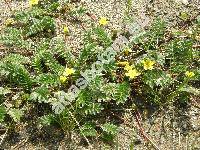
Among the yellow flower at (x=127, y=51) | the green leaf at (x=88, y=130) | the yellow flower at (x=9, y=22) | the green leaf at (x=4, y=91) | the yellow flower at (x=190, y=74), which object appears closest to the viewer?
the green leaf at (x=88, y=130)

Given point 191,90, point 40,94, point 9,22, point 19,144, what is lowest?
point 19,144

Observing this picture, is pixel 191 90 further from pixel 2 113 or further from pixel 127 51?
pixel 2 113

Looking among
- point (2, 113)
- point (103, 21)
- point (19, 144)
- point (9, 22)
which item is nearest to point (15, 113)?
A: point (2, 113)

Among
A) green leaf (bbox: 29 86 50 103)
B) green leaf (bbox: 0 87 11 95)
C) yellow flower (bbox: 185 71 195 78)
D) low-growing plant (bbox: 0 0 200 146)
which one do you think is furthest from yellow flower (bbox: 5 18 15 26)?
yellow flower (bbox: 185 71 195 78)

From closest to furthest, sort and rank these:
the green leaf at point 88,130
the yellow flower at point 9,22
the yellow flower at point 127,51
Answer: the green leaf at point 88,130
the yellow flower at point 127,51
the yellow flower at point 9,22

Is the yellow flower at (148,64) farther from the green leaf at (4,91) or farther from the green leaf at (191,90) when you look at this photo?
the green leaf at (4,91)

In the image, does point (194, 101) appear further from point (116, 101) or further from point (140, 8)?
point (140, 8)

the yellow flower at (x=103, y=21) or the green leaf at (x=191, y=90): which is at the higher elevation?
the yellow flower at (x=103, y=21)

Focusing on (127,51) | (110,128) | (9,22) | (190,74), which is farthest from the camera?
(9,22)

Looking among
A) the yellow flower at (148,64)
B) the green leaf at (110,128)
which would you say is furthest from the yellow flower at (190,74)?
the green leaf at (110,128)

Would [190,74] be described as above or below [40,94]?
above

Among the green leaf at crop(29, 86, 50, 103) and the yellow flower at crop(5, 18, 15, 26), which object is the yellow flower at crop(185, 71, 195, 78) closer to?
the green leaf at crop(29, 86, 50, 103)

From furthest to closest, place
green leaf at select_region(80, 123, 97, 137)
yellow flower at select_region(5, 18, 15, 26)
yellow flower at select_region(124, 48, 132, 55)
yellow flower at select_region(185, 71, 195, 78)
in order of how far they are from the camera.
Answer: yellow flower at select_region(5, 18, 15, 26), yellow flower at select_region(124, 48, 132, 55), yellow flower at select_region(185, 71, 195, 78), green leaf at select_region(80, 123, 97, 137)

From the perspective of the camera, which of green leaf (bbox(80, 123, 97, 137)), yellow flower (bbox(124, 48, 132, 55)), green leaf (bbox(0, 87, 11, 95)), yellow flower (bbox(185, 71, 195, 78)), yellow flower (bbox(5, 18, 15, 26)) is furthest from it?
yellow flower (bbox(5, 18, 15, 26))
